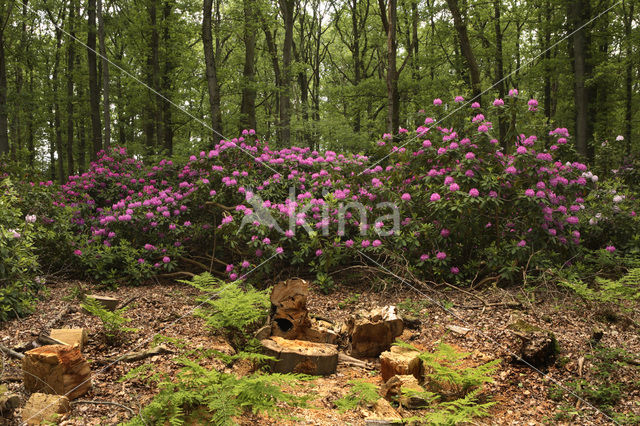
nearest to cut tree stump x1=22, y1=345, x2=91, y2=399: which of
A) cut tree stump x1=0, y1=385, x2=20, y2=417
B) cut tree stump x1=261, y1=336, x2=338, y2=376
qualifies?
cut tree stump x1=0, y1=385, x2=20, y2=417

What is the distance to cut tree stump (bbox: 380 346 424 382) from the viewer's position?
3057 mm

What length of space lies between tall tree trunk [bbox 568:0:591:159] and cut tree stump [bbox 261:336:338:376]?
9674 mm

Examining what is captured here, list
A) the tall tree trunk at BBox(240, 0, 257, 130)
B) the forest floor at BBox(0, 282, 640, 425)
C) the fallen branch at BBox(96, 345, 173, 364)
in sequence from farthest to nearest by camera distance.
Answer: the tall tree trunk at BBox(240, 0, 257, 130) < the fallen branch at BBox(96, 345, 173, 364) < the forest floor at BBox(0, 282, 640, 425)

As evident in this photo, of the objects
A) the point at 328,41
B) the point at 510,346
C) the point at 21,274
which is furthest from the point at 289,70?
the point at 328,41

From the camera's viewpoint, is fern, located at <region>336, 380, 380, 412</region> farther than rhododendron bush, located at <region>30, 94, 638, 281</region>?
No

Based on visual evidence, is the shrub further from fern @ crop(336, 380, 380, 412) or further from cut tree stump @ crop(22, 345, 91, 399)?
fern @ crop(336, 380, 380, 412)

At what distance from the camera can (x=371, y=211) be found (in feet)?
20.0

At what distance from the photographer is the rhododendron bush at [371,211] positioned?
5.32 metres

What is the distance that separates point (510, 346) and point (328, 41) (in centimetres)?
2254

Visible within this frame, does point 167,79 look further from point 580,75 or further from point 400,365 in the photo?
point 400,365

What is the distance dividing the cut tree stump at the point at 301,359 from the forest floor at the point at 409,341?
10cm

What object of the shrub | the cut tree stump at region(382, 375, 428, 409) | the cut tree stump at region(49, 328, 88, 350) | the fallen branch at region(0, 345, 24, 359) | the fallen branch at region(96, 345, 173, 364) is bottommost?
the cut tree stump at region(382, 375, 428, 409)

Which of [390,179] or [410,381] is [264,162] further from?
[410,381]

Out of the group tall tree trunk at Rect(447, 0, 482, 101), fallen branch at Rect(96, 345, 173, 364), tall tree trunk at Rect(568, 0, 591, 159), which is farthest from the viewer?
tall tree trunk at Rect(568, 0, 591, 159)
